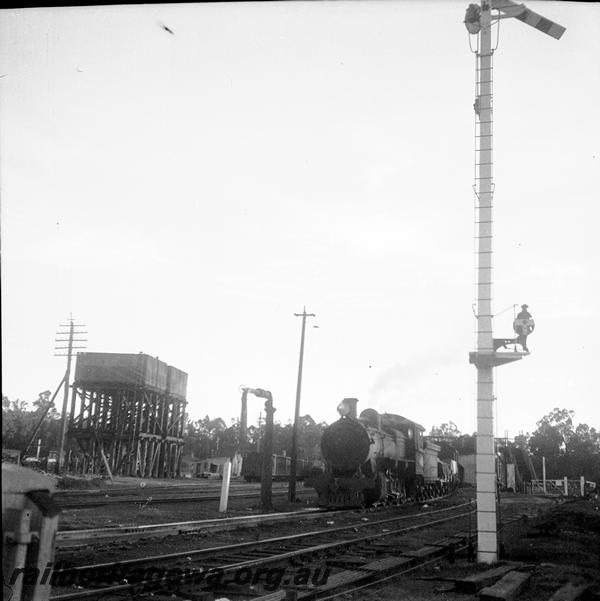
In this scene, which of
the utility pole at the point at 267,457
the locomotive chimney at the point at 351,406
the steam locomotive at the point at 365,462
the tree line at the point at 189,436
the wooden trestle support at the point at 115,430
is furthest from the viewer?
the tree line at the point at 189,436

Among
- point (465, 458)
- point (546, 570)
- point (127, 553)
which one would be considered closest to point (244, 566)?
point (127, 553)

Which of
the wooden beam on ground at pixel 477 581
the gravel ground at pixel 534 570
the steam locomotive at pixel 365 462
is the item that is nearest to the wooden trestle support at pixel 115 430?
the steam locomotive at pixel 365 462

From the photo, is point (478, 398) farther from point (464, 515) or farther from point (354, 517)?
point (464, 515)

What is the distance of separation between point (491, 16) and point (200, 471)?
Answer: 53.6 meters

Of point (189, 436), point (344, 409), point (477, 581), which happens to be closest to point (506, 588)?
point (477, 581)

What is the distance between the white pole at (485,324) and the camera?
978 centimetres

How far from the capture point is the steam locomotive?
19.1 meters

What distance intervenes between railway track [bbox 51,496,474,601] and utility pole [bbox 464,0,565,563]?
4.18 feet

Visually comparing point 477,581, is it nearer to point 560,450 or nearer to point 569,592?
point 569,592

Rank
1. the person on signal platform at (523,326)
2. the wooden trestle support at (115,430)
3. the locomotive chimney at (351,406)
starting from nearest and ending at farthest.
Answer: the person on signal platform at (523,326)
the locomotive chimney at (351,406)
the wooden trestle support at (115,430)

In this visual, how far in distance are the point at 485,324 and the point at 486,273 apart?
0.87 meters

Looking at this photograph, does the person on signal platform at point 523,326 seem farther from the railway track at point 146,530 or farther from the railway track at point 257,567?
the railway track at point 146,530

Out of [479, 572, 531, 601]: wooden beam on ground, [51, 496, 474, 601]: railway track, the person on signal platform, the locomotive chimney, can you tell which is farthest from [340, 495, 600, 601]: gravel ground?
the locomotive chimney

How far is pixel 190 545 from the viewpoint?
1020 cm
